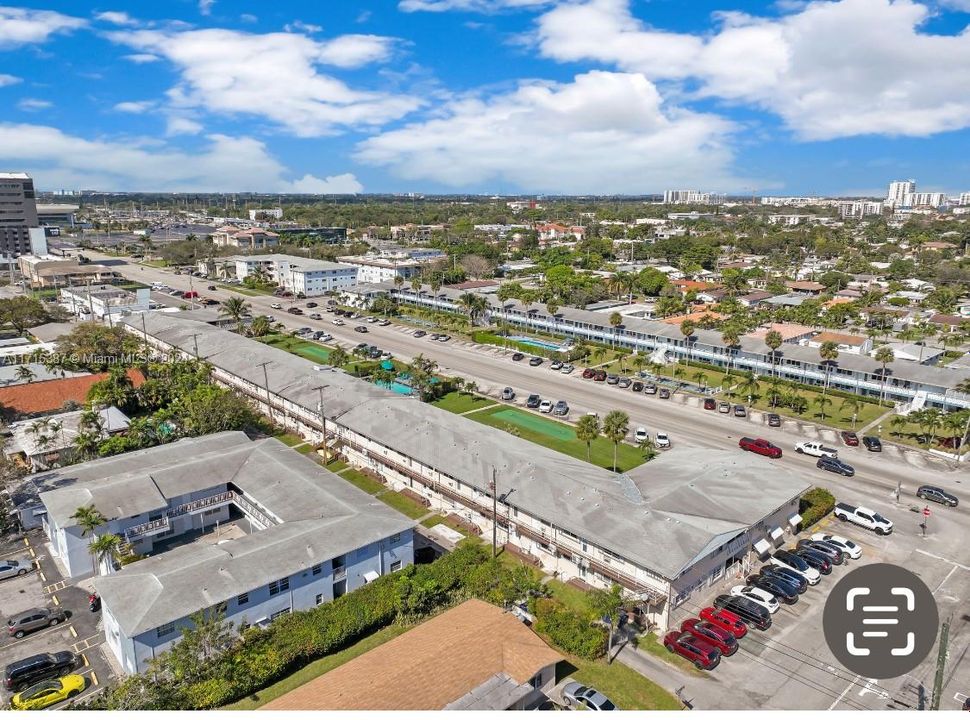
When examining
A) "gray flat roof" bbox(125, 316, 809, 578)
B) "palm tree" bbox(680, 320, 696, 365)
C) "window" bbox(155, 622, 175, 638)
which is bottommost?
"window" bbox(155, 622, 175, 638)

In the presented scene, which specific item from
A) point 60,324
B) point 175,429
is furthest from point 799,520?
point 60,324

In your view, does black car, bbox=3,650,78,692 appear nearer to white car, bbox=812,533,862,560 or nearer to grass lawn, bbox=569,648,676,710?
grass lawn, bbox=569,648,676,710

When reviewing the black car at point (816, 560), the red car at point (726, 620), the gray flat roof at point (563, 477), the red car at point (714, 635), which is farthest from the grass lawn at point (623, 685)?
the black car at point (816, 560)

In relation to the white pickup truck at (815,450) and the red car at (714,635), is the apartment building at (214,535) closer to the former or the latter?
the red car at (714,635)

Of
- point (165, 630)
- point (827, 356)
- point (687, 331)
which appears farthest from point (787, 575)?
point (687, 331)

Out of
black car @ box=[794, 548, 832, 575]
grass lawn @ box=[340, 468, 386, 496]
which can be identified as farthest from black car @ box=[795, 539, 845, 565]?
grass lawn @ box=[340, 468, 386, 496]

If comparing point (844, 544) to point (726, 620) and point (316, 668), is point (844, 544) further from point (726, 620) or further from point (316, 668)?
point (316, 668)
